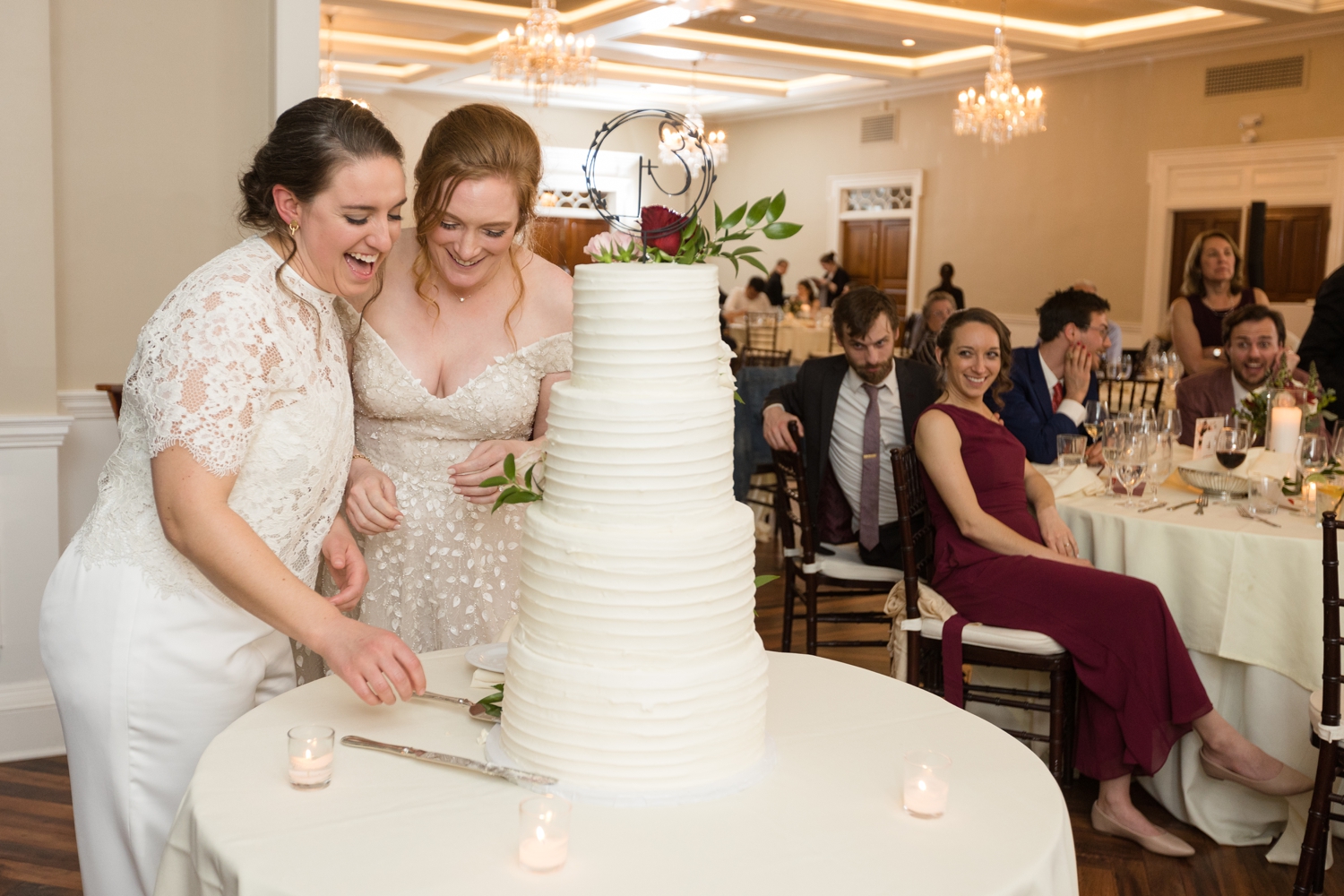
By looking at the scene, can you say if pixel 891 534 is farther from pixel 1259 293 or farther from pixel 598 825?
pixel 1259 293

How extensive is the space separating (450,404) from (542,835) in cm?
121

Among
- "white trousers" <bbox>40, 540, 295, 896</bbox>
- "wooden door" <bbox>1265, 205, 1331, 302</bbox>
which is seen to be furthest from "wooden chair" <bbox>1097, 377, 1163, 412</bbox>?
"white trousers" <bbox>40, 540, 295, 896</bbox>

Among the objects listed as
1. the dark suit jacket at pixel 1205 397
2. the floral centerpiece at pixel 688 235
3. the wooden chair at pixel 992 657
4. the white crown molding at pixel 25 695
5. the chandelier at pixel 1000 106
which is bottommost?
the white crown molding at pixel 25 695

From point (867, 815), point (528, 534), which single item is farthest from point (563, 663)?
point (867, 815)

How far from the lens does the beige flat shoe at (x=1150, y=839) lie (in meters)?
3.13

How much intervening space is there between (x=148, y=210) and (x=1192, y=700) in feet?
11.5

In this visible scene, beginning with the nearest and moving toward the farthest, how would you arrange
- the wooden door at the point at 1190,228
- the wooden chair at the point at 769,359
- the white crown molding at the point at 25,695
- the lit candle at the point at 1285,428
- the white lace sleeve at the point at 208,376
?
1. the white lace sleeve at the point at 208,376
2. the white crown molding at the point at 25,695
3. the lit candle at the point at 1285,428
4. the wooden chair at the point at 769,359
5. the wooden door at the point at 1190,228

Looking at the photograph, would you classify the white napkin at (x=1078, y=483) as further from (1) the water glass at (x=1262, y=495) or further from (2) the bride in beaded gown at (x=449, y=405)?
(2) the bride in beaded gown at (x=449, y=405)

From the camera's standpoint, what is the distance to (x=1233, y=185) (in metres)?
10.6

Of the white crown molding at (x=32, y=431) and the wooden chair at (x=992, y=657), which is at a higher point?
the white crown molding at (x=32, y=431)

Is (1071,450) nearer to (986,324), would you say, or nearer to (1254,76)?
(986,324)

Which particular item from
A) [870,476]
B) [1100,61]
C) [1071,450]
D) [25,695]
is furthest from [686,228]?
[1100,61]

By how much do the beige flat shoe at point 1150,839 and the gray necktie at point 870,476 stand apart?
1185 millimetres

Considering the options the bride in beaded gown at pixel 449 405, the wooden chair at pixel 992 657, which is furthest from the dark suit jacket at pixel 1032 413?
the bride in beaded gown at pixel 449 405
